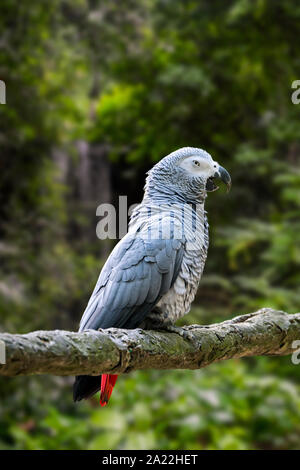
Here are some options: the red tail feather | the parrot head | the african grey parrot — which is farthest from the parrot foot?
the parrot head

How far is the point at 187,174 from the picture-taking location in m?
1.78

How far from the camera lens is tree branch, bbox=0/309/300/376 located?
1008 millimetres

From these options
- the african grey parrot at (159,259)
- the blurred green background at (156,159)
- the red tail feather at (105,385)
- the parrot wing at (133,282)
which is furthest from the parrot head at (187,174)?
the blurred green background at (156,159)

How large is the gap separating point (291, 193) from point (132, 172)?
2265 mm

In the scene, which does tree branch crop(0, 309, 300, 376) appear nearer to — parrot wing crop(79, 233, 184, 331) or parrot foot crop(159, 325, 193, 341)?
parrot foot crop(159, 325, 193, 341)

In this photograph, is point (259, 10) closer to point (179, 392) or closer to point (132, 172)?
point (132, 172)

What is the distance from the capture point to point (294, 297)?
4285mm

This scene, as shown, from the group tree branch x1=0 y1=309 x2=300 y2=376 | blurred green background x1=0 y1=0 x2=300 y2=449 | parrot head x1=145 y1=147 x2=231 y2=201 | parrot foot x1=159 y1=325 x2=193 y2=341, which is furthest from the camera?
blurred green background x1=0 y1=0 x2=300 y2=449

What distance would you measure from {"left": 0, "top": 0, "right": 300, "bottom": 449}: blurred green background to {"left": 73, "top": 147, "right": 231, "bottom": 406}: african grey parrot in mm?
1888

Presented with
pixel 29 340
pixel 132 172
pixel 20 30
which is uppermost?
pixel 20 30

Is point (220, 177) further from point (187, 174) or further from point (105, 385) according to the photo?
point (105, 385)

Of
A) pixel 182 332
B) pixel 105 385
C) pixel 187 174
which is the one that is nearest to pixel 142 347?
pixel 182 332

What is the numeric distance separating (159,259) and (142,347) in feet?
1.22
